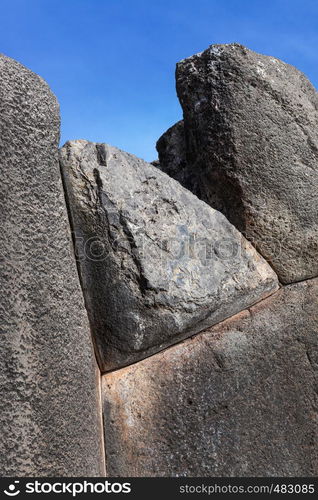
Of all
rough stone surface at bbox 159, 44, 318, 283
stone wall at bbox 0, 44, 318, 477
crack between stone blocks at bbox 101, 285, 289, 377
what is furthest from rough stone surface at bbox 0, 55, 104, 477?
rough stone surface at bbox 159, 44, 318, 283

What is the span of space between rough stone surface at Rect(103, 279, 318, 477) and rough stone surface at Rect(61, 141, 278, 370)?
72 millimetres

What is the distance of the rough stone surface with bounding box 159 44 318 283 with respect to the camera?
6.44 feet

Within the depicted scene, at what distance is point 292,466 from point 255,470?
12 centimetres

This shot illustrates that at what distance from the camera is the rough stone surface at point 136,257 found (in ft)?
5.52

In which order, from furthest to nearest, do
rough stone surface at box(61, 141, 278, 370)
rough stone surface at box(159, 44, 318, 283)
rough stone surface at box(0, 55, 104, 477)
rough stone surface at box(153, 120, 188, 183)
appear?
rough stone surface at box(153, 120, 188, 183)
rough stone surface at box(159, 44, 318, 283)
rough stone surface at box(61, 141, 278, 370)
rough stone surface at box(0, 55, 104, 477)

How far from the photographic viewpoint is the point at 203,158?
2.02 m

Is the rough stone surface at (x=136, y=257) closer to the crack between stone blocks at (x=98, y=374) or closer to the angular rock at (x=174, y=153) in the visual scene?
the crack between stone blocks at (x=98, y=374)

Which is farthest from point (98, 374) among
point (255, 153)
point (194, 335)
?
point (255, 153)

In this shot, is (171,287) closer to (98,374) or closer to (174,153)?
(98,374)

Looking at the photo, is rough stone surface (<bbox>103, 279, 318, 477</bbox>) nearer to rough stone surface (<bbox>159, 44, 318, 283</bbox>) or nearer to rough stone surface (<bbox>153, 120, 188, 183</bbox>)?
rough stone surface (<bbox>159, 44, 318, 283</bbox>)

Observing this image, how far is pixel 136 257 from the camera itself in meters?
1.69
